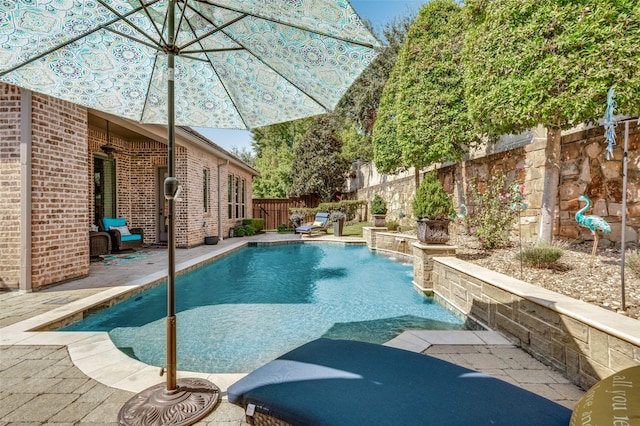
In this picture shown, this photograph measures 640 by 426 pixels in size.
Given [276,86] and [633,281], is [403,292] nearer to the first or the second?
[633,281]

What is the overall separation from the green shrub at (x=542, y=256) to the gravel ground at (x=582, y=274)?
82mm

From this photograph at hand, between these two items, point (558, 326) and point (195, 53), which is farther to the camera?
point (558, 326)

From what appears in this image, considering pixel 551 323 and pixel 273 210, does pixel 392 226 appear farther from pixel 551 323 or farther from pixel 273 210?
pixel 273 210

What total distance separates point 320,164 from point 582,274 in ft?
56.3

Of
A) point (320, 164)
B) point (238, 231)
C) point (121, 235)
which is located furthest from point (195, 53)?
point (320, 164)

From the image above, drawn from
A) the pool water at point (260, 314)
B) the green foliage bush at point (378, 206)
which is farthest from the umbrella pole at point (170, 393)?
the green foliage bush at point (378, 206)

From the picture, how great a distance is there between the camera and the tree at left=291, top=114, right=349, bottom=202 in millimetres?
20203

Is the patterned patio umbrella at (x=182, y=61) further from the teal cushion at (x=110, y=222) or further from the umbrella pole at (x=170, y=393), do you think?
the teal cushion at (x=110, y=222)

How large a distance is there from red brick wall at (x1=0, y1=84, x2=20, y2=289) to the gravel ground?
714cm

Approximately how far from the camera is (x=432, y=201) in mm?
5102

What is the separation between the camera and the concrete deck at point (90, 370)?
73.0 inches

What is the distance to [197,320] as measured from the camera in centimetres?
406

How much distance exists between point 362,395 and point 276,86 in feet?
8.07

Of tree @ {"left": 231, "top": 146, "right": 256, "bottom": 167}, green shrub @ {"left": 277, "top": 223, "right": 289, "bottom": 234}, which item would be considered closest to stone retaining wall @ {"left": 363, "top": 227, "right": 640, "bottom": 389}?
green shrub @ {"left": 277, "top": 223, "right": 289, "bottom": 234}
